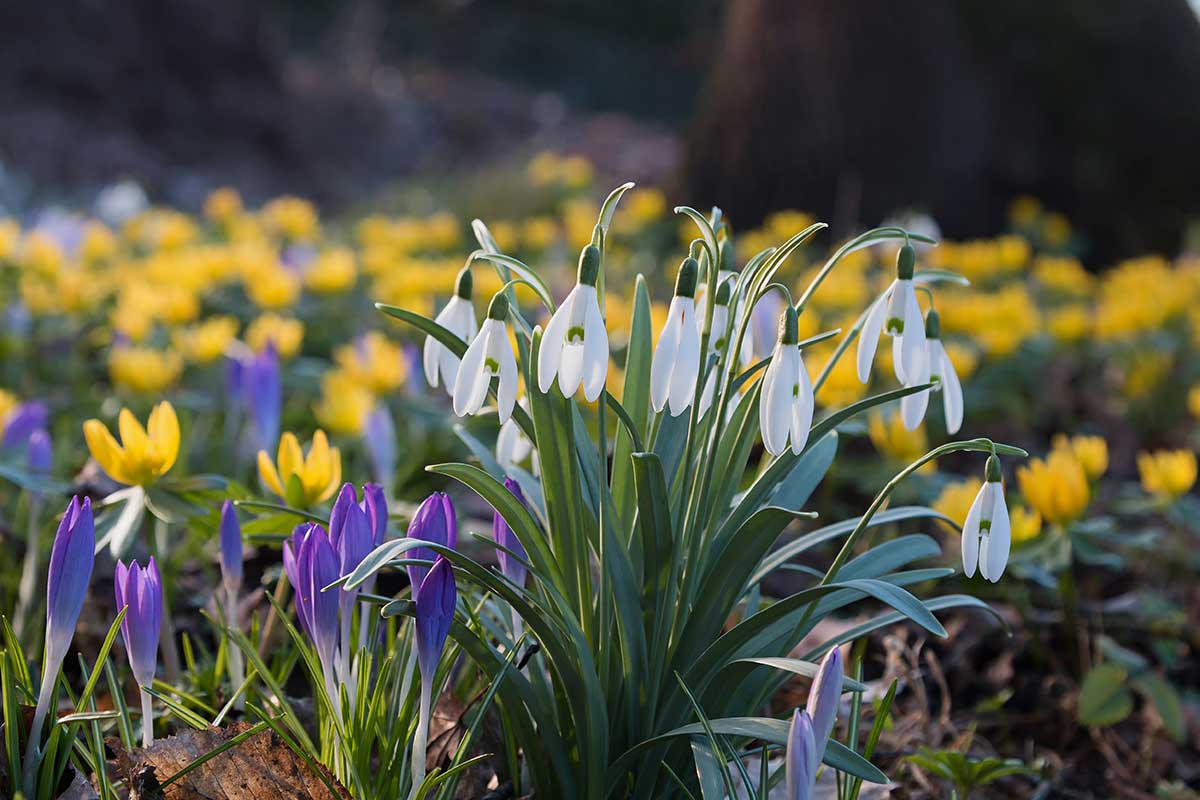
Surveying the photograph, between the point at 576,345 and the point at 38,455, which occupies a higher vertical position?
the point at 576,345

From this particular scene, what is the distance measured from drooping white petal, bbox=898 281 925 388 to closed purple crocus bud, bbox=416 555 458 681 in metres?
0.55

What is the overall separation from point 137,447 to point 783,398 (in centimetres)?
94

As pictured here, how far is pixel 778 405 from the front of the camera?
1122mm

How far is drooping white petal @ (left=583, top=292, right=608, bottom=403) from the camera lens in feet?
3.61

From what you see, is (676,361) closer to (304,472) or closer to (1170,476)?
(304,472)

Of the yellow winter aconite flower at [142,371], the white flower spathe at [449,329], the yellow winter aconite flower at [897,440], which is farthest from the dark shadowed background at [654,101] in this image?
the white flower spathe at [449,329]

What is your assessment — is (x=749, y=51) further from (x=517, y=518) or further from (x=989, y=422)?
(x=517, y=518)

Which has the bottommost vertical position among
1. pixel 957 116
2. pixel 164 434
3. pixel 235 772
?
pixel 235 772

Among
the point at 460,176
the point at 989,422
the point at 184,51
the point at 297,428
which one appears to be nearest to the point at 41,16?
the point at 184,51

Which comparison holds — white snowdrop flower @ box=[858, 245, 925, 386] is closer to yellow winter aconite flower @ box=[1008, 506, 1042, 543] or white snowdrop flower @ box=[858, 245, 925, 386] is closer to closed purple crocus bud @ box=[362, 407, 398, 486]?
yellow winter aconite flower @ box=[1008, 506, 1042, 543]

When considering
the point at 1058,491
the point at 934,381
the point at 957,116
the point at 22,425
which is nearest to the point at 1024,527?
the point at 1058,491

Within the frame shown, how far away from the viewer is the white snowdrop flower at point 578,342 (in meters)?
1.11

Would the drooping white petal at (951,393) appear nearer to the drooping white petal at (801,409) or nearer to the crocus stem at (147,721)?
the drooping white petal at (801,409)

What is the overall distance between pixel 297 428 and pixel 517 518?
1.99 metres
